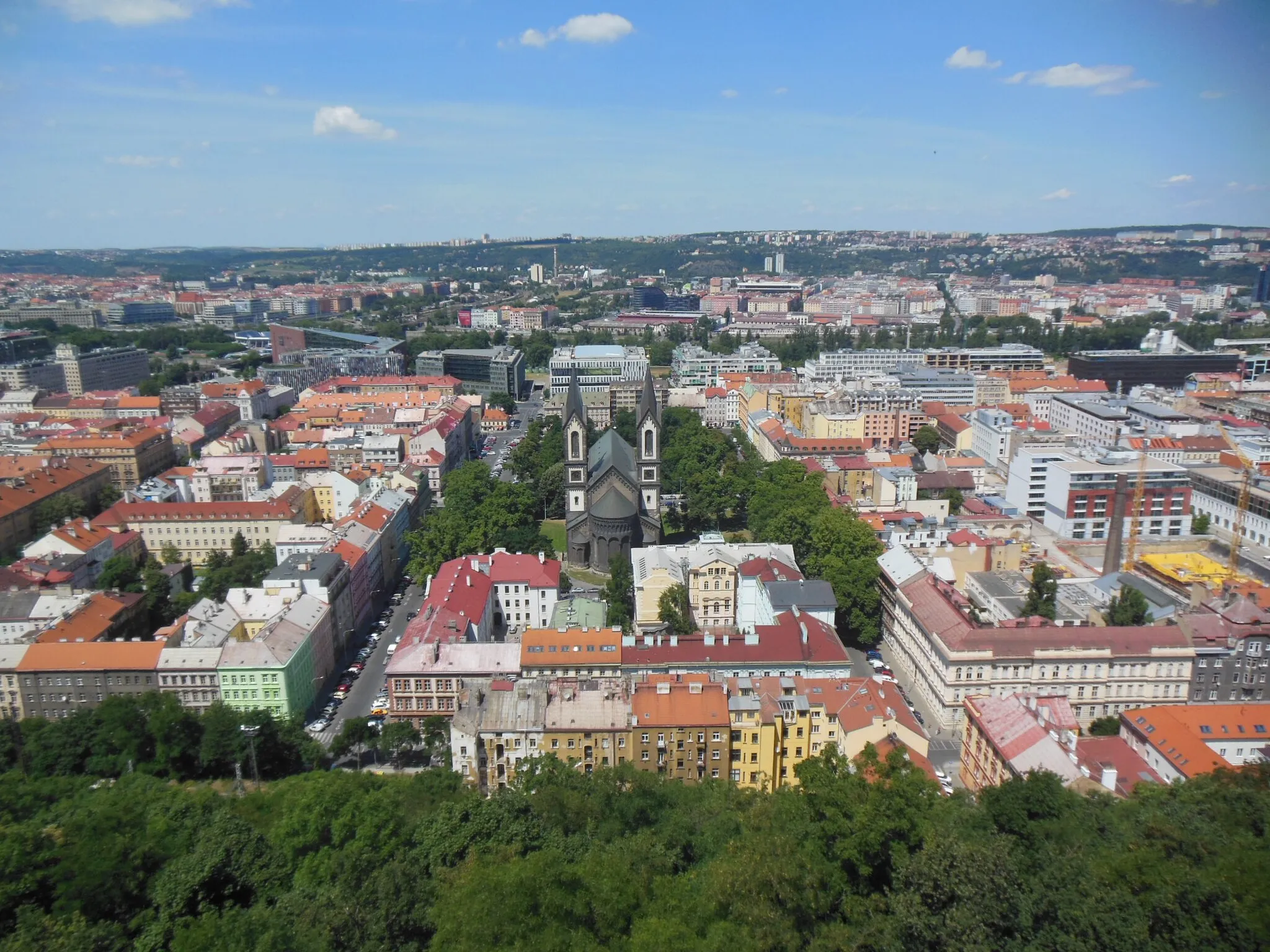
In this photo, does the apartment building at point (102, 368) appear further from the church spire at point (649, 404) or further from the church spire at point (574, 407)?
the church spire at point (649, 404)

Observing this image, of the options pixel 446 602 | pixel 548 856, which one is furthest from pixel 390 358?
pixel 548 856

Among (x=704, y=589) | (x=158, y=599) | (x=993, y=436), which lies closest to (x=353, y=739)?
(x=704, y=589)

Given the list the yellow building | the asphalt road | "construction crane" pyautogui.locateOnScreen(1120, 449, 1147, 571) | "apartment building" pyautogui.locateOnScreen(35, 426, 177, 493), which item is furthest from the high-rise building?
"apartment building" pyautogui.locateOnScreen(35, 426, 177, 493)

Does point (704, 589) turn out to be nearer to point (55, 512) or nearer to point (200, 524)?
point (200, 524)

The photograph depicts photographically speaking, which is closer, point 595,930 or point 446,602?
point 595,930

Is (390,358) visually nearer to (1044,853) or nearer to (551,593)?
(551,593)

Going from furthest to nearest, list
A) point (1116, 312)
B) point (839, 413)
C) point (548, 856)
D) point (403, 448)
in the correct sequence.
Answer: point (1116, 312) < point (839, 413) < point (403, 448) < point (548, 856)

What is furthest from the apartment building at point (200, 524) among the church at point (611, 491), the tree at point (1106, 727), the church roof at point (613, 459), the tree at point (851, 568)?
the tree at point (1106, 727)
